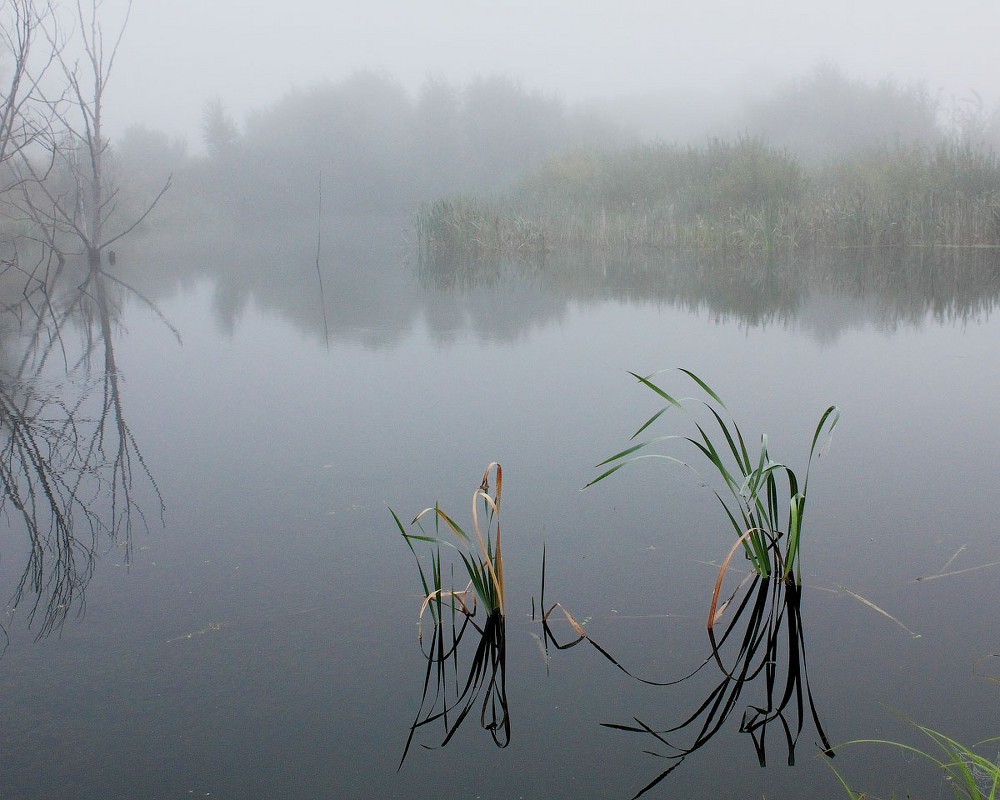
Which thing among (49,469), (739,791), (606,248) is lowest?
(739,791)

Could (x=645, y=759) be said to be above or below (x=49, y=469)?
below

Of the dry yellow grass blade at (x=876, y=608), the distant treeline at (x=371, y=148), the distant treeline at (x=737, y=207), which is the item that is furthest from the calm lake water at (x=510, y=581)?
the distant treeline at (x=371, y=148)

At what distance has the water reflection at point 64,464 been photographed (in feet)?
6.25

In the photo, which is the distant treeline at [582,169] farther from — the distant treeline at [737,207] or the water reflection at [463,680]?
the water reflection at [463,680]

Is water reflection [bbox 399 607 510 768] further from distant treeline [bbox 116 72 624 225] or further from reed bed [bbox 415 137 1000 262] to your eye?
distant treeline [bbox 116 72 624 225]

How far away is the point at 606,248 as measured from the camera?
453 inches

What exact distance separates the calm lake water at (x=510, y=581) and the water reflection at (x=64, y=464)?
4cm

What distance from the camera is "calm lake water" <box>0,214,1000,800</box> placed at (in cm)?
129

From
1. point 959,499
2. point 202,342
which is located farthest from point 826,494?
point 202,342

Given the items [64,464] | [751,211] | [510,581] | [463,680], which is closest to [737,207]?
[751,211]

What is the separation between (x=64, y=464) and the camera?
266cm

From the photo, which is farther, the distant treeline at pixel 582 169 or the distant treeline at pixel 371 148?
the distant treeline at pixel 371 148

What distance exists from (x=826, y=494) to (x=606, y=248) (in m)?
9.47

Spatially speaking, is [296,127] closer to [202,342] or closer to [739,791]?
[202,342]
